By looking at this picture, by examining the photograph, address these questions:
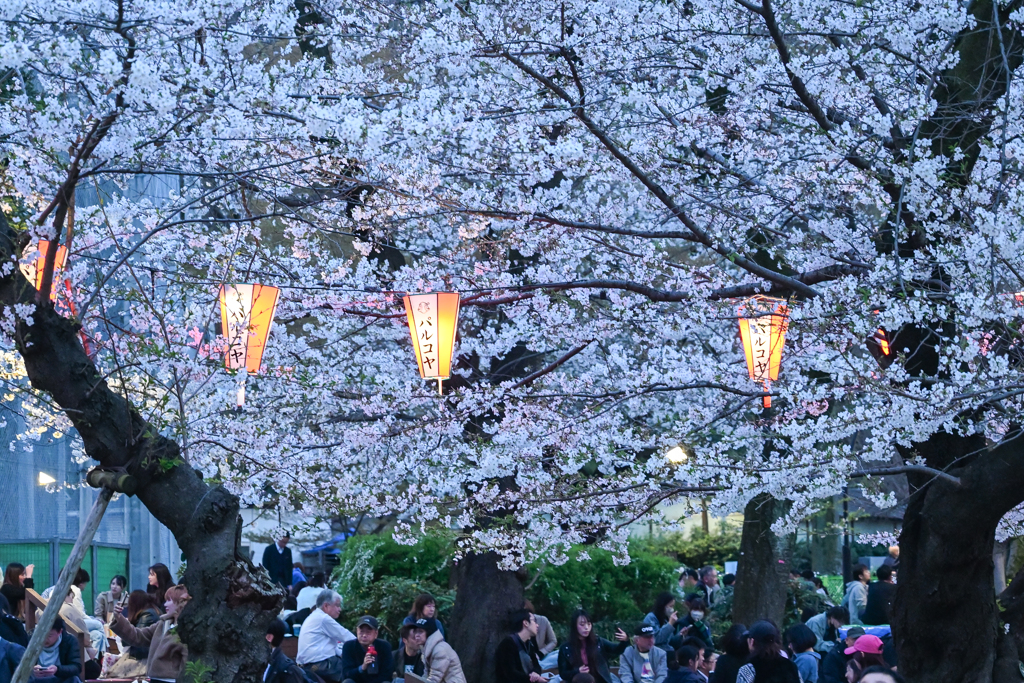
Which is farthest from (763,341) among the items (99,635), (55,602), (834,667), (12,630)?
(99,635)

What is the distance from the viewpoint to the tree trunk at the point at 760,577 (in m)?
14.2

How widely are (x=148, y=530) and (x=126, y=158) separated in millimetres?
13019

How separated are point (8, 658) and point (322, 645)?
10.3 ft

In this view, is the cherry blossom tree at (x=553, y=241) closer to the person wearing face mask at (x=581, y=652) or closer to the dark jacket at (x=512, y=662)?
the person wearing face mask at (x=581, y=652)

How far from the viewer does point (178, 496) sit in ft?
19.0

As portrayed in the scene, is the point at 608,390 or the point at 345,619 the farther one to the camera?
the point at 345,619

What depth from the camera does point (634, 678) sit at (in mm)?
9727

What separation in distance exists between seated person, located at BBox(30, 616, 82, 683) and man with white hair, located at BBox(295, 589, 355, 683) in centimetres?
242

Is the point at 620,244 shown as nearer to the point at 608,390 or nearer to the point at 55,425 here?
the point at 608,390

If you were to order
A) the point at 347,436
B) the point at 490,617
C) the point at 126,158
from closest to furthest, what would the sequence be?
1. the point at 126,158
2. the point at 347,436
3. the point at 490,617

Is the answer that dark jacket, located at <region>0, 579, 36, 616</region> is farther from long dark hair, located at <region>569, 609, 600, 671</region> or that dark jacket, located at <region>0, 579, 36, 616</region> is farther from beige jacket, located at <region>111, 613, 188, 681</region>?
long dark hair, located at <region>569, 609, 600, 671</region>

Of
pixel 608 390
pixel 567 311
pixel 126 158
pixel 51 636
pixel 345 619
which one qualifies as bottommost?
pixel 345 619

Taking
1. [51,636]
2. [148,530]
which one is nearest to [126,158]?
[51,636]

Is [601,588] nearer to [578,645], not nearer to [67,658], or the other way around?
[578,645]
